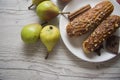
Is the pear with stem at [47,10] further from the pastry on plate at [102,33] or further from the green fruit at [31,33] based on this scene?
the pastry on plate at [102,33]

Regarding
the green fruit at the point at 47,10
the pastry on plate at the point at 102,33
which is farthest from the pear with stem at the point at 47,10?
the pastry on plate at the point at 102,33

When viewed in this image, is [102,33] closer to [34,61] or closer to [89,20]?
[89,20]

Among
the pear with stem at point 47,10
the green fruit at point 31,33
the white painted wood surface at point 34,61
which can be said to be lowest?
the white painted wood surface at point 34,61

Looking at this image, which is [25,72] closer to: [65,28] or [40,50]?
[40,50]

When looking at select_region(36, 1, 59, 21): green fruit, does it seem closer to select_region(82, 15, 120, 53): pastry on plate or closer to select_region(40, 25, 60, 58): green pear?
select_region(40, 25, 60, 58): green pear

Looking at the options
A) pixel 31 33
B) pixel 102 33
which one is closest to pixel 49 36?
pixel 31 33
